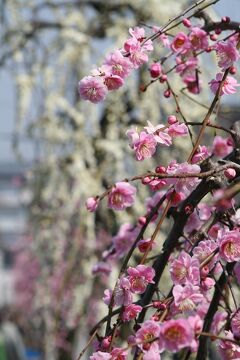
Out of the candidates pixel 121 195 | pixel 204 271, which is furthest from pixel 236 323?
pixel 121 195

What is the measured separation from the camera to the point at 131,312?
1.57 metres

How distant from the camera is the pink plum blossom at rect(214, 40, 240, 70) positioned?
1.67 metres

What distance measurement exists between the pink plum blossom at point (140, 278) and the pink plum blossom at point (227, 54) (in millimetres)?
428

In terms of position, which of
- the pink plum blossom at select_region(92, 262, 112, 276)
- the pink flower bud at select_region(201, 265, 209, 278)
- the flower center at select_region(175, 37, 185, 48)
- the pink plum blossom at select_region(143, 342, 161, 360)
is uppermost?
the flower center at select_region(175, 37, 185, 48)

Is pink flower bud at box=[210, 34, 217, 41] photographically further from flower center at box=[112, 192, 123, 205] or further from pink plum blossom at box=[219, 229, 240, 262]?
pink plum blossom at box=[219, 229, 240, 262]

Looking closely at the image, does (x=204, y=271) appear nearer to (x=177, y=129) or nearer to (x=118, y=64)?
(x=177, y=129)

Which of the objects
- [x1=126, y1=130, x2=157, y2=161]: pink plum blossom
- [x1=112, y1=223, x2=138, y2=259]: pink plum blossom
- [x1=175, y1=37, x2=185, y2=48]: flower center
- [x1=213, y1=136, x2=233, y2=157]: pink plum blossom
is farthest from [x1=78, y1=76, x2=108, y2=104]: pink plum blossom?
[x1=112, y1=223, x2=138, y2=259]: pink plum blossom

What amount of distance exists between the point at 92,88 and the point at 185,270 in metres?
0.41

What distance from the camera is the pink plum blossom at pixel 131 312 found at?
1561 mm

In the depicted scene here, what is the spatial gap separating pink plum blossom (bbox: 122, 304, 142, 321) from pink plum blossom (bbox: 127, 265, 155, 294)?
3cm

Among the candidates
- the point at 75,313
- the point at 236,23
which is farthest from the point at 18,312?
the point at 236,23

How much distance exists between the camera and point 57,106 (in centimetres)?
512

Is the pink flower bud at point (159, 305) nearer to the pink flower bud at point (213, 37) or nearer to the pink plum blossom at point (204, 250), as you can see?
the pink plum blossom at point (204, 250)

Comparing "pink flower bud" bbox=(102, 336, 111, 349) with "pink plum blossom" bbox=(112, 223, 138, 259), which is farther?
"pink plum blossom" bbox=(112, 223, 138, 259)
